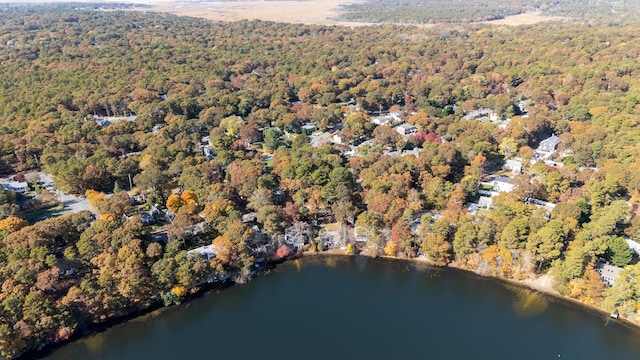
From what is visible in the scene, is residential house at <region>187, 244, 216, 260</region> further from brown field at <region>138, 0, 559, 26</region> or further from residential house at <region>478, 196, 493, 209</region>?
brown field at <region>138, 0, 559, 26</region>

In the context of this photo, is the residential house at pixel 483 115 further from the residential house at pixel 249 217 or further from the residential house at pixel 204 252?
the residential house at pixel 204 252

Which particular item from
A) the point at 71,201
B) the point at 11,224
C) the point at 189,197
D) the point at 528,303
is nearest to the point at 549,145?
the point at 528,303

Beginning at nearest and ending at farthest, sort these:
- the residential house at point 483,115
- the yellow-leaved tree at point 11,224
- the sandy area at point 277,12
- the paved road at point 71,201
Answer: the yellow-leaved tree at point 11,224, the paved road at point 71,201, the residential house at point 483,115, the sandy area at point 277,12

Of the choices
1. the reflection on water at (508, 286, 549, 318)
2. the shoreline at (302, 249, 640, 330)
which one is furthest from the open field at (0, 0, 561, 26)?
the reflection on water at (508, 286, 549, 318)

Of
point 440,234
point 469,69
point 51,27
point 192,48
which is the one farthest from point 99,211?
point 51,27

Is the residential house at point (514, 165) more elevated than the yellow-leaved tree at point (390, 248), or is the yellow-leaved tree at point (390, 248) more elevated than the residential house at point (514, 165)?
the residential house at point (514, 165)

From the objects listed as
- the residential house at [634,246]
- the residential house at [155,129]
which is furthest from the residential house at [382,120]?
the residential house at [634,246]

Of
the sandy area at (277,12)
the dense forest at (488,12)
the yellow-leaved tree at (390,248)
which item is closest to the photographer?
the yellow-leaved tree at (390,248)
